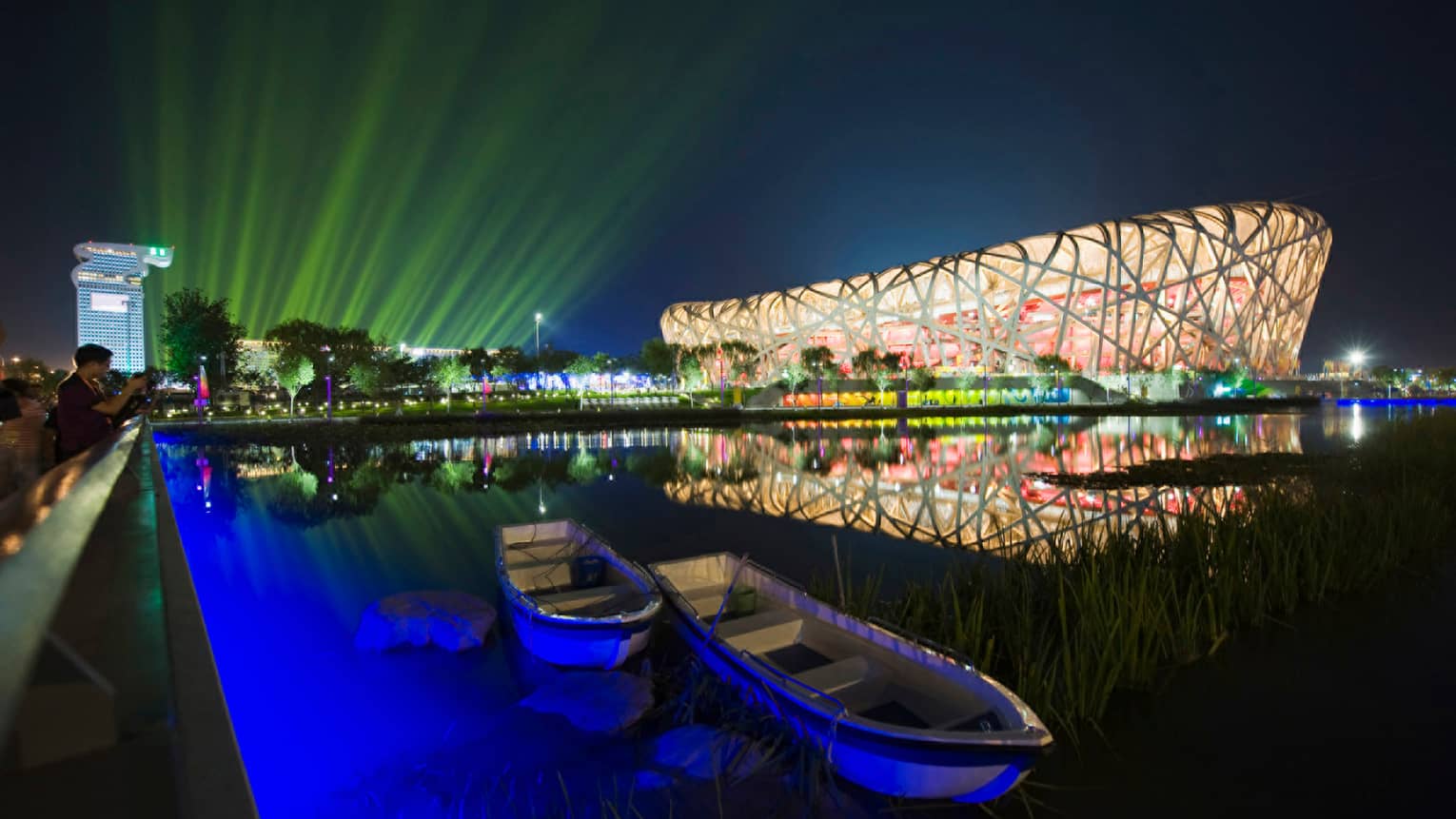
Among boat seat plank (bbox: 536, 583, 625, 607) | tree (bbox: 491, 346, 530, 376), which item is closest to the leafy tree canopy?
tree (bbox: 491, 346, 530, 376)

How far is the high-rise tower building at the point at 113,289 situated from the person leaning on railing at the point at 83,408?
159570mm

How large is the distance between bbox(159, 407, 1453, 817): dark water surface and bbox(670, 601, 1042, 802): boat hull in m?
1.00

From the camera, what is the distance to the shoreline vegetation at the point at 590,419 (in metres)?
37.2

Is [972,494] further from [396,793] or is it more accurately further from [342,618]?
[396,793]

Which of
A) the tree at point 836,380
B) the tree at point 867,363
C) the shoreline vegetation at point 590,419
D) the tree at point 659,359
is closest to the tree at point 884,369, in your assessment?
the tree at point 867,363

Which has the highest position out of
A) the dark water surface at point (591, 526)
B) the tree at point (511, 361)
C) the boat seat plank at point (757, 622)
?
the tree at point (511, 361)

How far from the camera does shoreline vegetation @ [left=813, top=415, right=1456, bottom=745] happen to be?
6.83 m

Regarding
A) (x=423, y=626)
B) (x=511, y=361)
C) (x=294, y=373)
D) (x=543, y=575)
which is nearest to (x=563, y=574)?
(x=543, y=575)

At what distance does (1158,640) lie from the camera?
7.43 meters

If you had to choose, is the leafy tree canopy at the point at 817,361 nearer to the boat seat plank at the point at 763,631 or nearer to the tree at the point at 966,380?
the tree at the point at 966,380

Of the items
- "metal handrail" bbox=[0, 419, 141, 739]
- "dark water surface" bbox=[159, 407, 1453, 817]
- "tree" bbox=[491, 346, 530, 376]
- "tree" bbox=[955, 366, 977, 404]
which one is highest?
"tree" bbox=[491, 346, 530, 376]

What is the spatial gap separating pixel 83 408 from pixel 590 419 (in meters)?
38.3

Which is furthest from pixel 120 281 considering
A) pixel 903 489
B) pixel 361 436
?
pixel 903 489

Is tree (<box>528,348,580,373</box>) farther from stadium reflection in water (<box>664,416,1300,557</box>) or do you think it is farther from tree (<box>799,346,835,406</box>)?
stadium reflection in water (<box>664,416,1300,557</box>)
